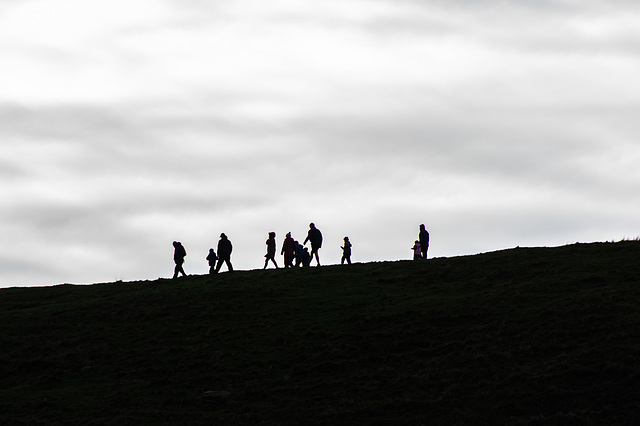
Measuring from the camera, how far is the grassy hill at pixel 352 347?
90.4ft

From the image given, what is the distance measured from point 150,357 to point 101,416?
583 centimetres

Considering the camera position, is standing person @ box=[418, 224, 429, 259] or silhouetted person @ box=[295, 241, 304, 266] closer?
standing person @ box=[418, 224, 429, 259]

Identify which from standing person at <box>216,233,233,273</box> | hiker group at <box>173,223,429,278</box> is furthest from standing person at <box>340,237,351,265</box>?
standing person at <box>216,233,233,273</box>

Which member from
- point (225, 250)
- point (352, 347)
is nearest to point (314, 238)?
point (225, 250)

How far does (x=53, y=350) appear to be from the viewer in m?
36.7

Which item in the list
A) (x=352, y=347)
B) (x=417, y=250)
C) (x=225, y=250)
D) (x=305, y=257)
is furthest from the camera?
(x=305, y=257)

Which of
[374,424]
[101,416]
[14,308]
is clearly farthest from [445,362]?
[14,308]

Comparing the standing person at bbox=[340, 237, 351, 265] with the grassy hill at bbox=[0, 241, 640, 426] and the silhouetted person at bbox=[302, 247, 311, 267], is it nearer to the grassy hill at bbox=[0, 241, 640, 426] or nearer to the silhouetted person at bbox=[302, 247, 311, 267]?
Answer: the silhouetted person at bbox=[302, 247, 311, 267]

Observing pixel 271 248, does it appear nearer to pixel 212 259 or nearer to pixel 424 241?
pixel 212 259

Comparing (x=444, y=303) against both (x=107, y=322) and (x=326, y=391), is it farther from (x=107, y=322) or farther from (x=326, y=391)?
(x=107, y=322)

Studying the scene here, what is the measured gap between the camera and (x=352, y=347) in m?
33.7

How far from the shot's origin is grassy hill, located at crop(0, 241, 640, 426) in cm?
2755

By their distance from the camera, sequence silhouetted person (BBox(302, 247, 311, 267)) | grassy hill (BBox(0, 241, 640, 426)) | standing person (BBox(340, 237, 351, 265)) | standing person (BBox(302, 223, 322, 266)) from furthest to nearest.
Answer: silhouetted person (BBox(302, 247, 311, 267)), standing person (BBox(340, 237, 351, 265)), standing person (BBox(302, 223, 322, 266)), grassy hill (BBox(0, 241, 640, 426))

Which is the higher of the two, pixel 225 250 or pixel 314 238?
pixel 314 238
